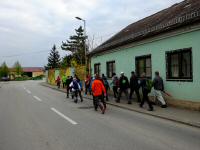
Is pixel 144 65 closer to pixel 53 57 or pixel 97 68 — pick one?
pixel 97 68

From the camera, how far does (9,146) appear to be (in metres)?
7.78

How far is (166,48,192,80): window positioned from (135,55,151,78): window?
2.24m

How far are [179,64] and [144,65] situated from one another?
381 cm

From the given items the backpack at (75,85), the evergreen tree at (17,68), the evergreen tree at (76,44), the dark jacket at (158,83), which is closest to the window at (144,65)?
the dark jacket at (158,83)

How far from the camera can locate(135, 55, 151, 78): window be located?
18.3 metres

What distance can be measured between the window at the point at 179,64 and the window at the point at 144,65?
224cm

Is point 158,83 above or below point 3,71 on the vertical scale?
below

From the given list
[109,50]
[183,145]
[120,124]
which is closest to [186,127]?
[120,124]

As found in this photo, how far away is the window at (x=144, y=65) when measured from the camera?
60.2ft

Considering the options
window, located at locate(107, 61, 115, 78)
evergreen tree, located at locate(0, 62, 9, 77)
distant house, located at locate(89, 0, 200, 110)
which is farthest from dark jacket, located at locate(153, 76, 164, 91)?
evergreen tree, located at locate(0, 62, 9, 77)

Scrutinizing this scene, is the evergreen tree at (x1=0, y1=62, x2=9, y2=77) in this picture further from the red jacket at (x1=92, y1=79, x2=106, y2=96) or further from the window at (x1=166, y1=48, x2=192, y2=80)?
the window at (x1=166, y1=48, x2=192, y2=80)

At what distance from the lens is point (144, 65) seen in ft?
62.0

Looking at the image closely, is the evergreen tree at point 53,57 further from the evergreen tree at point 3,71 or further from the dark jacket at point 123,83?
the dark jacket at point 123,83

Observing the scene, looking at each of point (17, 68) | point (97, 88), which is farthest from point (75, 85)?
point (17, 68)
